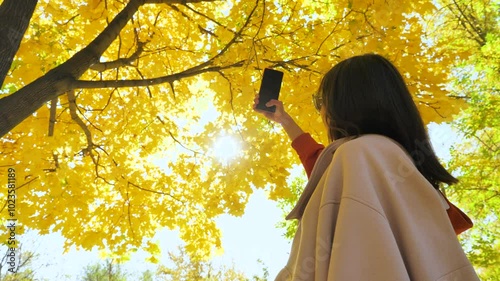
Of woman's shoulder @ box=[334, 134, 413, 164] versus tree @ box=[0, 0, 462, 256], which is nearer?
woman's shoulder @ box=[334, 134, 413, 164]

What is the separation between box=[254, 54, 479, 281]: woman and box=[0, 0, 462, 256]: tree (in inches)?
55.6

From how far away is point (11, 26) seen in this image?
2002 millimetres

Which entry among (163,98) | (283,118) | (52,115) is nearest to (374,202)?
(283,118)

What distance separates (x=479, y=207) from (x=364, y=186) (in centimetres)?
624

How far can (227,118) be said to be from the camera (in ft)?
11.4

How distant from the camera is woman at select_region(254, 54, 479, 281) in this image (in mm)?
804

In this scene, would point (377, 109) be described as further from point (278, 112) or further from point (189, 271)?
point (189, 271)

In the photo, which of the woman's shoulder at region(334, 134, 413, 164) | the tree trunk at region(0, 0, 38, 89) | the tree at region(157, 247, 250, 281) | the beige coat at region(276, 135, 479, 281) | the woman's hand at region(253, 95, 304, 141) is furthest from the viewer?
the tree at region(157, 247, 250, 281)

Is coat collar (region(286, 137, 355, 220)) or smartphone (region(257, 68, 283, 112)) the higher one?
smartphone (region(257, 68, 283, 112))

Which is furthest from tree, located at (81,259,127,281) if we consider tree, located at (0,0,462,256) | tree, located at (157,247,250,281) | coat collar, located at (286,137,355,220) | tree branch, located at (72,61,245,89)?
coat collar, located at (286,137,355,220)

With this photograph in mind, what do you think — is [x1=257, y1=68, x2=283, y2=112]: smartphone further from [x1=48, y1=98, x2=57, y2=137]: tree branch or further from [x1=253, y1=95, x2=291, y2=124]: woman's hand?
[x1=48, y1=98, x2=57, y2=137]: tree branch

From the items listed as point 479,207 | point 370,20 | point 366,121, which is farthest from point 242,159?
point 479,207

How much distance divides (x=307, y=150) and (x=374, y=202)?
2.52ft

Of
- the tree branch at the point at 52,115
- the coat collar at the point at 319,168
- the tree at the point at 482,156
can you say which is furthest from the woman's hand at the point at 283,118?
the tree at the point at 482,156
